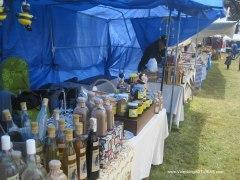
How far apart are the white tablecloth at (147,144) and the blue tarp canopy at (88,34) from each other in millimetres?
1412

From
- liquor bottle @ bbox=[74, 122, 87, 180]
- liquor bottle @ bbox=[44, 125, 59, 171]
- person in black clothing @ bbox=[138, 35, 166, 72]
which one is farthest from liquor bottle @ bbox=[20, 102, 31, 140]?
person in black clothing @ bbox=[138, 35, 166, 72]

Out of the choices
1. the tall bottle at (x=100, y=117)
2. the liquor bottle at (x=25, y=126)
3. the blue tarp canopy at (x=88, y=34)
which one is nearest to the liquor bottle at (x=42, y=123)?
the liquor bottle at (x=25, y=126)

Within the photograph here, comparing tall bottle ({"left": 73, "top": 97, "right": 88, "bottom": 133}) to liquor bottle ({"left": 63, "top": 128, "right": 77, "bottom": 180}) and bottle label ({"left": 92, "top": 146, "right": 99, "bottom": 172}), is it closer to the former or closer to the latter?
bottle label ({"left": 92, "top": 146, "right": 99, "bottom": 172})

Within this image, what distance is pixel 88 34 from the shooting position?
7.47 meters

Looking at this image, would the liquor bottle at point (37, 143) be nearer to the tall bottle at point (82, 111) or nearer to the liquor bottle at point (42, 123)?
the liquor bottle at point (42, 123)

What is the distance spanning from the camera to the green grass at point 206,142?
3.94m

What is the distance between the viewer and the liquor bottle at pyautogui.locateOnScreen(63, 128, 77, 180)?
1451 mm

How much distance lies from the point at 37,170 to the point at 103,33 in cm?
720

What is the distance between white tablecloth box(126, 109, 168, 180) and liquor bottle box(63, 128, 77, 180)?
33.4 inches

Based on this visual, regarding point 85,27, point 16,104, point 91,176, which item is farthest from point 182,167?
point 85,27

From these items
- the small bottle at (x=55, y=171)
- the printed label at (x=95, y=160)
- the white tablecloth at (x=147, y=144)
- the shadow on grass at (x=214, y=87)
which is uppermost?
the small bottle at (x=55, y=171)

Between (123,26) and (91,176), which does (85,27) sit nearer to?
(123,26)

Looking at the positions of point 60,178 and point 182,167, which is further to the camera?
point 182,167

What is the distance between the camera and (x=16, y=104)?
129 inches
